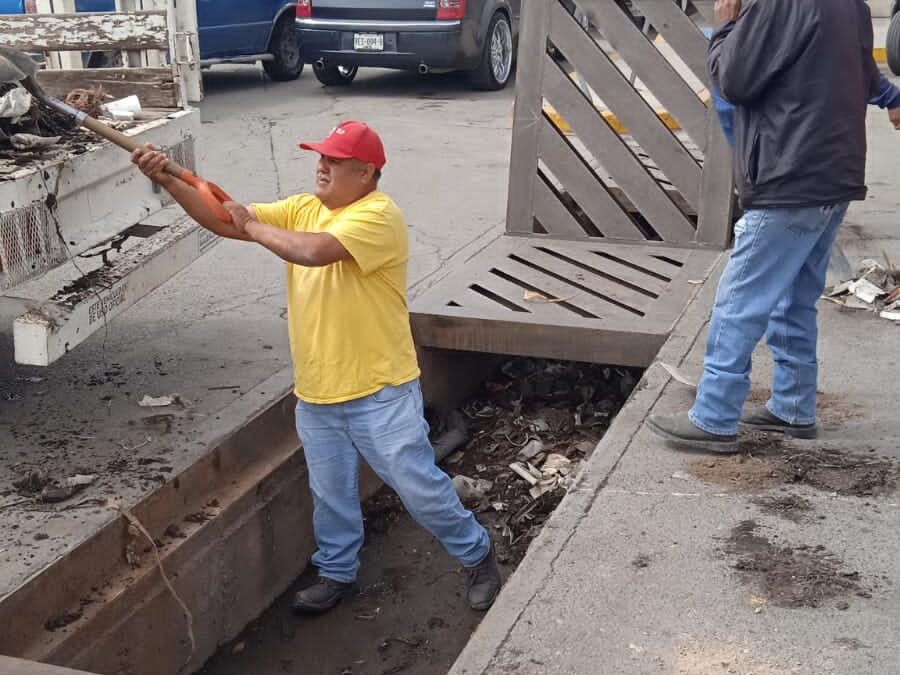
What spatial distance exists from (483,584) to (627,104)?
3.31 m

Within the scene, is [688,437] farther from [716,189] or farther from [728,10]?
[716,189]

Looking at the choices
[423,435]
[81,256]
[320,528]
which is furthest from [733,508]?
[81,256]

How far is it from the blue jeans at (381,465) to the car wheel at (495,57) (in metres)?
9.86

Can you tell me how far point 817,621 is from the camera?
3.10 m

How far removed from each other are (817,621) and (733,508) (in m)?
0.66

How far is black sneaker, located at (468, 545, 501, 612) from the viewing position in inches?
170

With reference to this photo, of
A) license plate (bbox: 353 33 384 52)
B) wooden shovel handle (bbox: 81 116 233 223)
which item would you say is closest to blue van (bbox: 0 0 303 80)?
license plate (bbox: 353 33 384 52)

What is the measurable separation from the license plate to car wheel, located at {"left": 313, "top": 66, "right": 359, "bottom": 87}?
3.84 ft

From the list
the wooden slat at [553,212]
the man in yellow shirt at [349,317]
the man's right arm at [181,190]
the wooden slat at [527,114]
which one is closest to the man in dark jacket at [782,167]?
the man in yellow shirt at [349,317]

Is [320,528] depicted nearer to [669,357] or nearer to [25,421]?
[25,421]

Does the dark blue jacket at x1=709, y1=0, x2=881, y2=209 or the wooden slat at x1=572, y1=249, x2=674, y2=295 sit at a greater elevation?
the dark blue jacket at x1=709, y1=0, x2=881, y2=209

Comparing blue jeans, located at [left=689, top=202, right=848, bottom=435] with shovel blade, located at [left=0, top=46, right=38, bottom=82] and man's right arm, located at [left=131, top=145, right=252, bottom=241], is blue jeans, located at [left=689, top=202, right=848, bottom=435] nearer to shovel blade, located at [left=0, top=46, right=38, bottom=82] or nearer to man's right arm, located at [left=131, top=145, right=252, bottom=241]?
man's right arm, located at [left=131, top=145, right=252, bottom=241]

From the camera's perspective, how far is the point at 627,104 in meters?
6.64

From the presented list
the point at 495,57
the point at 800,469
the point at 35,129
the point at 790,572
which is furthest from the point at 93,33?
the point at 495,57
